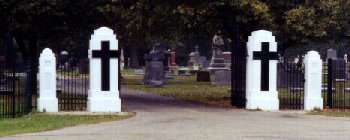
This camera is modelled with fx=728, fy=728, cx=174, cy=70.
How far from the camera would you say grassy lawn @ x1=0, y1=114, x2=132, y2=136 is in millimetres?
15070

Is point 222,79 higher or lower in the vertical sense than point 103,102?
higher

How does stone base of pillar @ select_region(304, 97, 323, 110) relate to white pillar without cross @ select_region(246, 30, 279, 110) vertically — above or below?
below

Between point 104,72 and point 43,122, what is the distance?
3332mm

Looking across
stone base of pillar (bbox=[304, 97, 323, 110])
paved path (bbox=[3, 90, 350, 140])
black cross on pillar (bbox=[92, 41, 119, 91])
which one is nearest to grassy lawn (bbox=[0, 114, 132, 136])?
paved path (bbox=[3, 90, 350, 140])

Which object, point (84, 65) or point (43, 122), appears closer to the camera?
point (43, 122)

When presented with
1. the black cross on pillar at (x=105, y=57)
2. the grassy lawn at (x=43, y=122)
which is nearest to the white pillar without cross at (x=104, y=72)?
the black cross on pillar at (x=105, y=57)

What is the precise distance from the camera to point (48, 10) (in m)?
24.5

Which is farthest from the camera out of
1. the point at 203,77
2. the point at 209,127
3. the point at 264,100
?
the point at 203,77

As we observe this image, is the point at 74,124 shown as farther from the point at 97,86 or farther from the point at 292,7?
the point at 292,7

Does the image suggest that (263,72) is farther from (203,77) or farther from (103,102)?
(203,77)

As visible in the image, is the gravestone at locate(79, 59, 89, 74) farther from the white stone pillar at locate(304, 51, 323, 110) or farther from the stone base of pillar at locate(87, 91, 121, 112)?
the white stone pillar at locate(304, 51, 323, 110)

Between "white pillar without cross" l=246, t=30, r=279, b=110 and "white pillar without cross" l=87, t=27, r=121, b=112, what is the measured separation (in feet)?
12.4

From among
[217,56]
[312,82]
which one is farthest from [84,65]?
[217,56]

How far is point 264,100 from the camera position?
20188 millimetres
